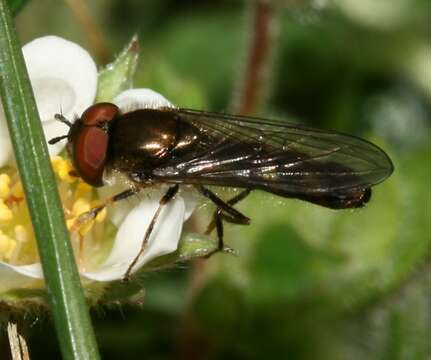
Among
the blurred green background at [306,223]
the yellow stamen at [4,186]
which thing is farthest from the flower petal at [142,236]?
the blurred green background at [306,223]

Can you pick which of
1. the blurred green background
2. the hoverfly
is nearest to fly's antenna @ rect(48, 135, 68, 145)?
the hoverfly

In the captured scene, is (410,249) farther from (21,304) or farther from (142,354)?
(21,304)

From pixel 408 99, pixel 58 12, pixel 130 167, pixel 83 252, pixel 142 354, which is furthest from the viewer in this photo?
pixel 408 99

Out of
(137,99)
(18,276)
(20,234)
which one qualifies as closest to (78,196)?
(20,234)

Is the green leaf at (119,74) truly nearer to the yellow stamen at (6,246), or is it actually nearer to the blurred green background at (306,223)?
the yellow stamen at (6,246)

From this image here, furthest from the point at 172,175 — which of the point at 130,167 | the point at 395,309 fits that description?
the point at 395,309

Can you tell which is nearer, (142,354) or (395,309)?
(395,309)
